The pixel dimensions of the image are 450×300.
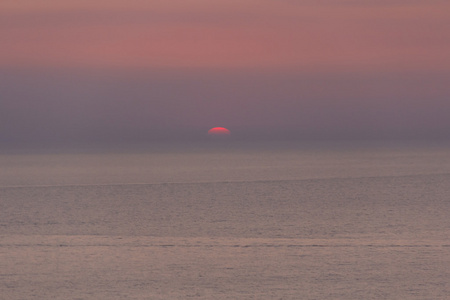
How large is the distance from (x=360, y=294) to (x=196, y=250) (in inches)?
113

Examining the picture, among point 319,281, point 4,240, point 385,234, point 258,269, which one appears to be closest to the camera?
point 319,281

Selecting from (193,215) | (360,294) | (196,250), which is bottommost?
(360,294)

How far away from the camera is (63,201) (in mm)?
16781

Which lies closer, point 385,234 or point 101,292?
point 101,292

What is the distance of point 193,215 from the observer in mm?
13250

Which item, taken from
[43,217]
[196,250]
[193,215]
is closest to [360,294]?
[196,250]

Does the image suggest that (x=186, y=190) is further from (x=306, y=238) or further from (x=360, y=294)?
(x=360, y=294)

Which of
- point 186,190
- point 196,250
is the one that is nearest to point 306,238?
point 196,250

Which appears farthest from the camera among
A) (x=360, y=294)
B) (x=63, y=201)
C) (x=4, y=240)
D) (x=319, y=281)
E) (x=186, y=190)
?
(x=186, y=190)

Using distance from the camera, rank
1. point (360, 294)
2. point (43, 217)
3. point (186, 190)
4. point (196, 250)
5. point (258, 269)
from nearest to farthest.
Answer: point (360, 294) < point (258, 269) < point (196, 250) < point (43, 217) < point (186, 190)

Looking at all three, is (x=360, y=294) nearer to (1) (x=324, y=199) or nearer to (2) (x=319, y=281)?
(2) (x=319, y=281)

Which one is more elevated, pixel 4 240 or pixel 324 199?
pixel 324 199

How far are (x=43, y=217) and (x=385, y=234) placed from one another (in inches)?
260

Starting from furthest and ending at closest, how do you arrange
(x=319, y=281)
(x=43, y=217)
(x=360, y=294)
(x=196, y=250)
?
(x=43, y=217) → (x=196, y=250) → (x=319, y=281) → (x=360, y=294)
